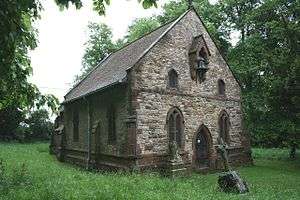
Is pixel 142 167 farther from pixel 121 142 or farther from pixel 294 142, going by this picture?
pixel 294 142

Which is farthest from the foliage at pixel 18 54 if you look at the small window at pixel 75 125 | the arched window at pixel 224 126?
the small window at pixel 75 125

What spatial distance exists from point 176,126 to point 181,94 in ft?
6.37

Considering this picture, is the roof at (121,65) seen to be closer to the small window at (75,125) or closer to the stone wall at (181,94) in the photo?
the stone wall at (181,94)

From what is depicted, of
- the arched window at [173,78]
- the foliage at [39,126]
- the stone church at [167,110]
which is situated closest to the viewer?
the stone church at [167,110]

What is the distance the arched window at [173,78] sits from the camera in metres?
21.1

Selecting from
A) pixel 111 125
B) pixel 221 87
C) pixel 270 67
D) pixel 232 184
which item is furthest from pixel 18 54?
pixel 270 67

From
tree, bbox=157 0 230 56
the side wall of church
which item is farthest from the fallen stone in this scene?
tree, bbox=157 0 230 56

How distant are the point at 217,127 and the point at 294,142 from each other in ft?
15.7

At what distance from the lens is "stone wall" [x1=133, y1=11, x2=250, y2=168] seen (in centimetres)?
1930

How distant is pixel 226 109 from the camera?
2484 centimetres

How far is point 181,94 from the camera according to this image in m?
21.4

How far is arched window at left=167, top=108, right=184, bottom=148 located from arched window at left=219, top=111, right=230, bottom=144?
13.9 feet

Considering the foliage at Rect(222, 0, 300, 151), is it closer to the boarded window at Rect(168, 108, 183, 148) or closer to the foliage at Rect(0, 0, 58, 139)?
the boarded window at Rect(168, 108, 183, 148)

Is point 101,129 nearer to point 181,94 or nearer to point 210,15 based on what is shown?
point 181,94
